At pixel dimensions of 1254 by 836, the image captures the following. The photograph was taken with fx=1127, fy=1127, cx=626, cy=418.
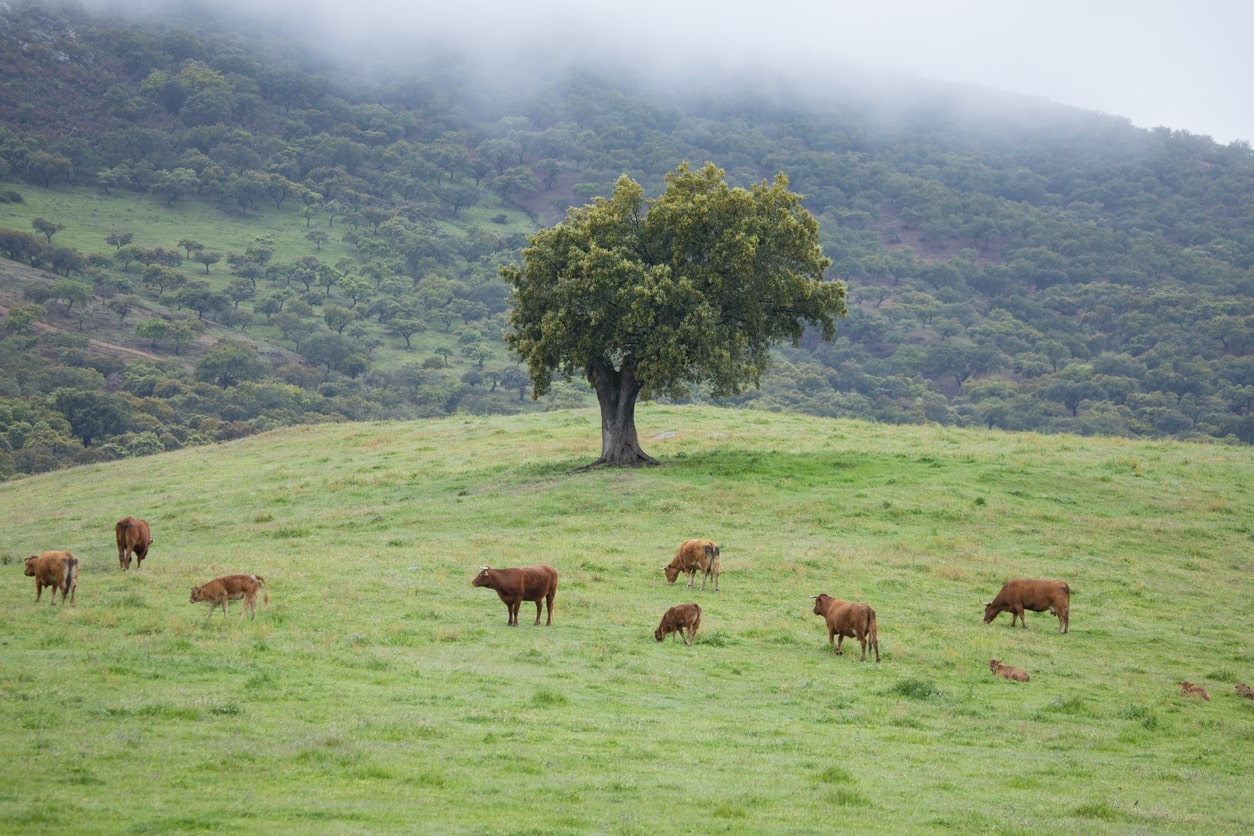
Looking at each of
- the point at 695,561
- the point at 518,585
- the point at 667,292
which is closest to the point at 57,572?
the point at 518,585

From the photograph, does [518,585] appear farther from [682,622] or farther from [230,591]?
[230,591]

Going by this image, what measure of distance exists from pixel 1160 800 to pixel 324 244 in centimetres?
18624

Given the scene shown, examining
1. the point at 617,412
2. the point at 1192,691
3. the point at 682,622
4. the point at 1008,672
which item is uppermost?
the point at 617,412

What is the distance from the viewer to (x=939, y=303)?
190 m

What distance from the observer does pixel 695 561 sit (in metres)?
26.9

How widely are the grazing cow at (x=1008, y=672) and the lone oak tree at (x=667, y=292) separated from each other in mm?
20556

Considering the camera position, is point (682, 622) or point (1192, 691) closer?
point (1192, 691)

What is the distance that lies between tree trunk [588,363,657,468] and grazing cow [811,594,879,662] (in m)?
20.7

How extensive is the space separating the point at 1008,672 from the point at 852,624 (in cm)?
287

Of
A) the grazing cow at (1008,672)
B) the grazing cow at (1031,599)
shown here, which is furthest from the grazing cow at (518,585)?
the grazing cow at (1031,599)

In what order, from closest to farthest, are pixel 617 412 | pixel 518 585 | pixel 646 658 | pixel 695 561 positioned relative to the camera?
1. pixel 646 658
2. pixel 518 585
3. pixel 695 561
4. pixel 617 412

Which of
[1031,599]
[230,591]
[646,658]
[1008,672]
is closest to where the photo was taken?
[646,658]

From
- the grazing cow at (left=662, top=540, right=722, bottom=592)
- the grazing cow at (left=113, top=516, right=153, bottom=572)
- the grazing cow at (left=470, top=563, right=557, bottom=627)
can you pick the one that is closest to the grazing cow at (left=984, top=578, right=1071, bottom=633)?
the grazing cow at (left=662, top=540, right=722, bottom=592)

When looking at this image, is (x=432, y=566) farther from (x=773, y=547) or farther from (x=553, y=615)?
(x=773, y=547)
